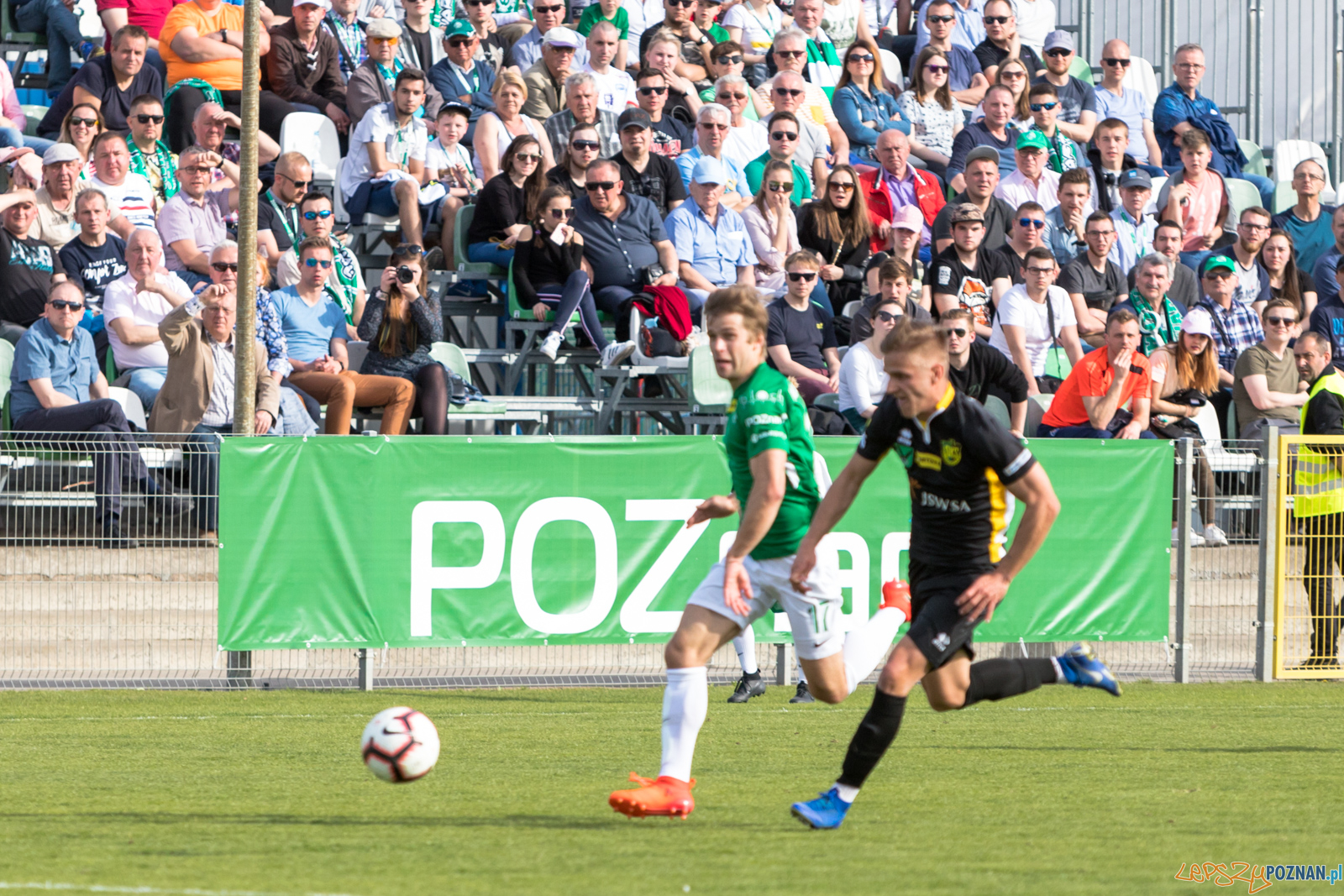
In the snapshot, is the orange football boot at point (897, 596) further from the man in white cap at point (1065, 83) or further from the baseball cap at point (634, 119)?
the man in white cap at point (1065, 83)

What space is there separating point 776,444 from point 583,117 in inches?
407

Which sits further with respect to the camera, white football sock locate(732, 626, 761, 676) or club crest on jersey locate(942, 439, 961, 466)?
white football sock locate(732, 626, 761, 676)

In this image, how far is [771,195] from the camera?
16047mm

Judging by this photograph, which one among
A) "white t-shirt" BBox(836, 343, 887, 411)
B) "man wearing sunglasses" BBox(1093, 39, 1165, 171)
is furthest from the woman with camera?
"man wearing sunglasses" BBox(1093, 39, 1165, 171)

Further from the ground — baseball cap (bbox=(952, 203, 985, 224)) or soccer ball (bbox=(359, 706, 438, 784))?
baseball cap (bbox=(952, 203, 985, 224))

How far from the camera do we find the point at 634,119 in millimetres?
16219

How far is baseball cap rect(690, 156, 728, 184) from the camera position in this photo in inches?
628

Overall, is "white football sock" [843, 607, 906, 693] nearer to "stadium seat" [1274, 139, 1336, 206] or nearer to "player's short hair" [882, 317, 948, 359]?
"player's short hair" [882, 317, 948, 359]

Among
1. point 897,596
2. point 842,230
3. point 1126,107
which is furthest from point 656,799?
point 1126,107

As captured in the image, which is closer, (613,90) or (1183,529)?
(1183,529)

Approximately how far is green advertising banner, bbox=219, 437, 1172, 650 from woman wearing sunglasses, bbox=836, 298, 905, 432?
1.43 m

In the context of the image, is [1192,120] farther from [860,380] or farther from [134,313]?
[134,313]

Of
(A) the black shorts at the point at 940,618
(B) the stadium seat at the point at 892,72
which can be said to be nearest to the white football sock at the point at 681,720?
(A) the black shorts at the point at 940,618

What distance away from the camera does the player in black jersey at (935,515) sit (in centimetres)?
634
